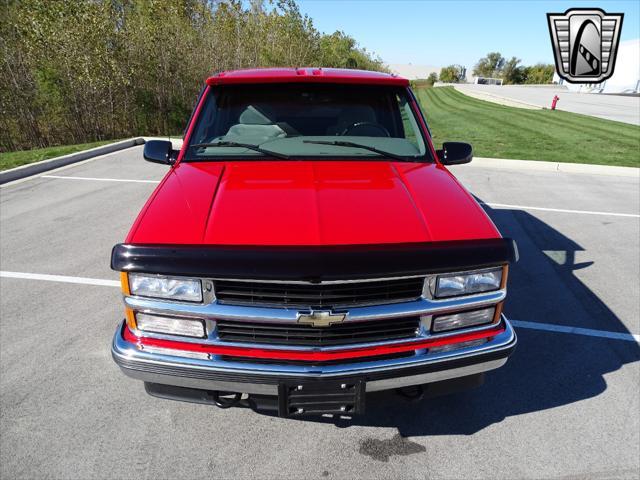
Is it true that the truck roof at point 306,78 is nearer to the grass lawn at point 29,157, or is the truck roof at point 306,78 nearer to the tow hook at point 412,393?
the tow hook at point 412,393

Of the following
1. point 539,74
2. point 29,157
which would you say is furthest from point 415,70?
point 29,157

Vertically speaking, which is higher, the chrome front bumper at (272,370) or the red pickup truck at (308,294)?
the red pickup truck at (308,294)

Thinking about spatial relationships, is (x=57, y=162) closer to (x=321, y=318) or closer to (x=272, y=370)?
(x=272, y=370)

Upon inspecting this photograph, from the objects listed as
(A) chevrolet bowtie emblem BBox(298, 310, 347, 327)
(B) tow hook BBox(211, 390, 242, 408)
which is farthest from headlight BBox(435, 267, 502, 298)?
(B) tow hook BBox(211, 390, 242, 408)

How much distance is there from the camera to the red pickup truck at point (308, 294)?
190 centimetres

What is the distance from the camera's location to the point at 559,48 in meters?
16.9

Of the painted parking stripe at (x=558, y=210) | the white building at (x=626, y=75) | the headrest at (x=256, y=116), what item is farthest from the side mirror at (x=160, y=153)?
the white building at (x=626, y=75)

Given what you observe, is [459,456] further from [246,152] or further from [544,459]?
[246,152]

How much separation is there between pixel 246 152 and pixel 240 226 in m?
1.07

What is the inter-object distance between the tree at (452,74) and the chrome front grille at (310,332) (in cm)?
13735

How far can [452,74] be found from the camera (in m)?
128

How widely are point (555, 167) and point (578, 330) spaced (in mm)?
7542

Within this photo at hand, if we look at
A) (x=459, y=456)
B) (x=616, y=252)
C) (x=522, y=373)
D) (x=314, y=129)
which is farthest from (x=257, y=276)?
(x=616, y=252)

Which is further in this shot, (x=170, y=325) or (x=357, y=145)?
(x=357, y=145)
